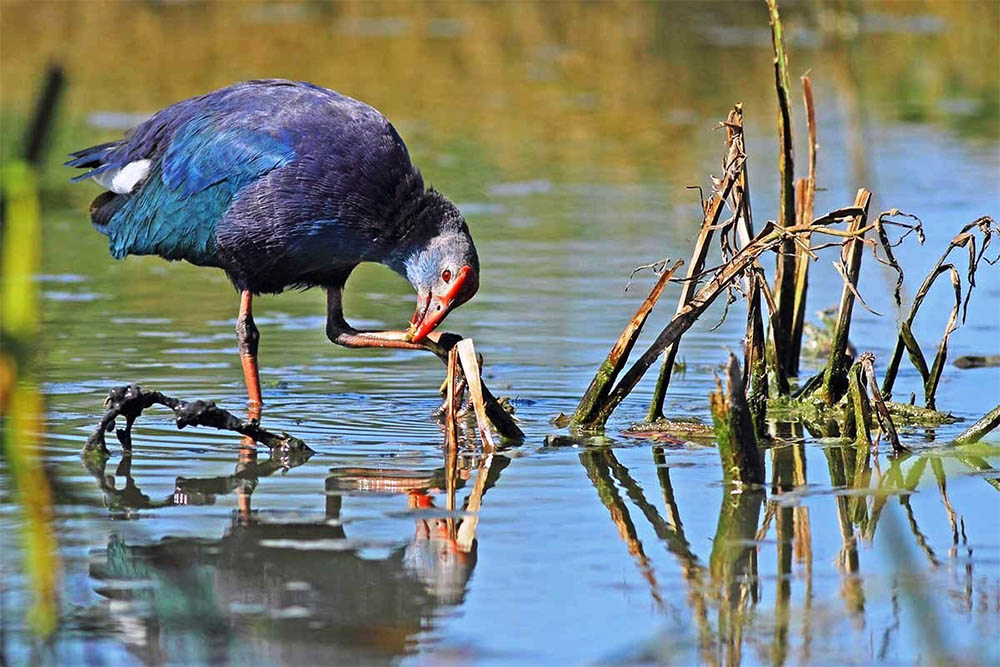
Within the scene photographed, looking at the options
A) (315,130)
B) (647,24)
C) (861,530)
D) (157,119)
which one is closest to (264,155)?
(315,130)

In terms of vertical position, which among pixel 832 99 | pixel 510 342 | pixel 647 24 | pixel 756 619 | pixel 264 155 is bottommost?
pixel 756 619

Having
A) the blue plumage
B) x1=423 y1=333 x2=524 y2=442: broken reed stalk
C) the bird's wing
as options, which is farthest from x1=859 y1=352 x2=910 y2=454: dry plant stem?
the bird's wing

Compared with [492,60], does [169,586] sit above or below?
below

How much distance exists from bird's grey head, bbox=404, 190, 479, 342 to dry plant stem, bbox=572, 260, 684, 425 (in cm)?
60

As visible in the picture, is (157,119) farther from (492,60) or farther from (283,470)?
(492,60)

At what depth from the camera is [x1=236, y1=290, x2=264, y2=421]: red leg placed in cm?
566

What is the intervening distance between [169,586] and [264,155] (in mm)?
2232

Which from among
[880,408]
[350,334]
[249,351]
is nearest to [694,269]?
[880,408]

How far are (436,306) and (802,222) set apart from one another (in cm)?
125

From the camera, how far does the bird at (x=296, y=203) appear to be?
5543mm

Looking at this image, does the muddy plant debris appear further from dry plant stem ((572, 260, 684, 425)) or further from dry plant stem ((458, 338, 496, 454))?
dry plant stem ((458, 338, 496, 454))

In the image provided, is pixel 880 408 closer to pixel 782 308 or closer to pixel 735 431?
pixel 735 431

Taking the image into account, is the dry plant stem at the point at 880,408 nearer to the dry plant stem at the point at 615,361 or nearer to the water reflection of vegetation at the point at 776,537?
the water reflection of vegetation at the point at 776,537

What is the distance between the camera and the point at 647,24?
18.6m
